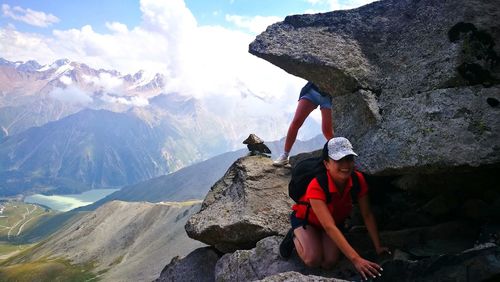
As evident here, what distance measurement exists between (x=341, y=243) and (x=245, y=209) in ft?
21.0

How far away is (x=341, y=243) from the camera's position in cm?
933

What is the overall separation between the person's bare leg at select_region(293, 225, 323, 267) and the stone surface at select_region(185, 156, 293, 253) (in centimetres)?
359

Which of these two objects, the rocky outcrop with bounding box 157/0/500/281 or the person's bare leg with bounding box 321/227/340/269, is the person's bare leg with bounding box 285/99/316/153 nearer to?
the rocky outcrop with bounding box 157/0/500/281

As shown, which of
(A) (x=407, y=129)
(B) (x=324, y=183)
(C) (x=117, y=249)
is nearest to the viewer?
(B) (x=324, y=183)

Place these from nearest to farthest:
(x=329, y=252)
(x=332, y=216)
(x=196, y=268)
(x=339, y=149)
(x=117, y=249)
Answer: (x=339, y=149) → (x=332, y=216) → (x=329, y=252) → (x=196, y=268) → (x=117, y=249)

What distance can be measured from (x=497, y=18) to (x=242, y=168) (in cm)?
1100

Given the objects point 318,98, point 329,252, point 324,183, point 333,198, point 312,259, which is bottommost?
point 312,259

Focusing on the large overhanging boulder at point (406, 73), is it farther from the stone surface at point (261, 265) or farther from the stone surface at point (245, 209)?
the stone surface at point (245, 209)

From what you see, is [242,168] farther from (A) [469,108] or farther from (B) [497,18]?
(B) [497,18]

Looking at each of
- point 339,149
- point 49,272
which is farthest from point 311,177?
point 49,272

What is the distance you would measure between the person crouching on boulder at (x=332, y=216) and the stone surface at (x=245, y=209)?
3.16 meters

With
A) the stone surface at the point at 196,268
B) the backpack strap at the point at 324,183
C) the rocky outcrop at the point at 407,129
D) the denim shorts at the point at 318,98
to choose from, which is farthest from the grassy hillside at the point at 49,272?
the backpack strap at the point at 324,183

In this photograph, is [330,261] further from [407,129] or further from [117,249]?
[117,249]

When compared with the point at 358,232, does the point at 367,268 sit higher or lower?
higher
